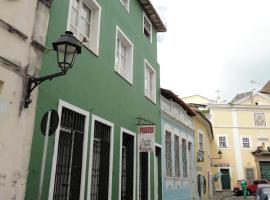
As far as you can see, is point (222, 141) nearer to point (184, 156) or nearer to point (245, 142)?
point (245, 142)

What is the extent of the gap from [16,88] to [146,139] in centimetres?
618

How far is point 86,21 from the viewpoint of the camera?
30.6 feet

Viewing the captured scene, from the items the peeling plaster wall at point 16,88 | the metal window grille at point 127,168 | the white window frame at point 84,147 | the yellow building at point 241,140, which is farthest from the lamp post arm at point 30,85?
the yellow building at point 241,140

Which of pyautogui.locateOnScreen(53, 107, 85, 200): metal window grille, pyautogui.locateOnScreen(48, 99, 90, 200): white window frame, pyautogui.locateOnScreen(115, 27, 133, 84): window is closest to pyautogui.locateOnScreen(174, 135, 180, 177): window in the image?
pyautogui.locateOnScreen(115, 27, 133, 84): window

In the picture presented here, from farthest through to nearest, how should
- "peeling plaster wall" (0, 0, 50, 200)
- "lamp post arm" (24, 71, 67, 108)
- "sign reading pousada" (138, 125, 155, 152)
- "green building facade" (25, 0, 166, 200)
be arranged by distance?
"sign reading pousada" (138, 125, 155, 152) < "green building facade" (25, 0, 166, 200) < "lamp post arm" (24, 71, 67, 108) < "peeling plaster wall" (0, 0, 50, 200)

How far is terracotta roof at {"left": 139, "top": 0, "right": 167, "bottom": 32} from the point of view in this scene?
14.0 m

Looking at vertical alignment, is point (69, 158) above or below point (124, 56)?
below

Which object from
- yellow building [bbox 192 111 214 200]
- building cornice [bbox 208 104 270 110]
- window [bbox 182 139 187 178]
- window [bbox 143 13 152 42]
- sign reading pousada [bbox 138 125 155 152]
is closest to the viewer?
sign reading pousada [bbox 138 125 155 152]

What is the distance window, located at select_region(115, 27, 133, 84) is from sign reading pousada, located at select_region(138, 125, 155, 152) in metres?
1.77

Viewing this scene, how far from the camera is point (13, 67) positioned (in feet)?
19.1

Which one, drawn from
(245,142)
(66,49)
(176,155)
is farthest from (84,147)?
(245,142)

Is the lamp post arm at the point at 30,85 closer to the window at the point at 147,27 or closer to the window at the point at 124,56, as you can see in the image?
the window at the point at 124,56

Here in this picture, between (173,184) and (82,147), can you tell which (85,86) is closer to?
(82,147)

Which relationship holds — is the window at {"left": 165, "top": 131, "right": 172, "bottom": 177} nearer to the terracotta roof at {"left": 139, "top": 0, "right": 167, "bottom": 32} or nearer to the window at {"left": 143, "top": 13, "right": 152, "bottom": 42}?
the window at {"left": 143, "top": 13, "right": 152, "bottom": 42}
